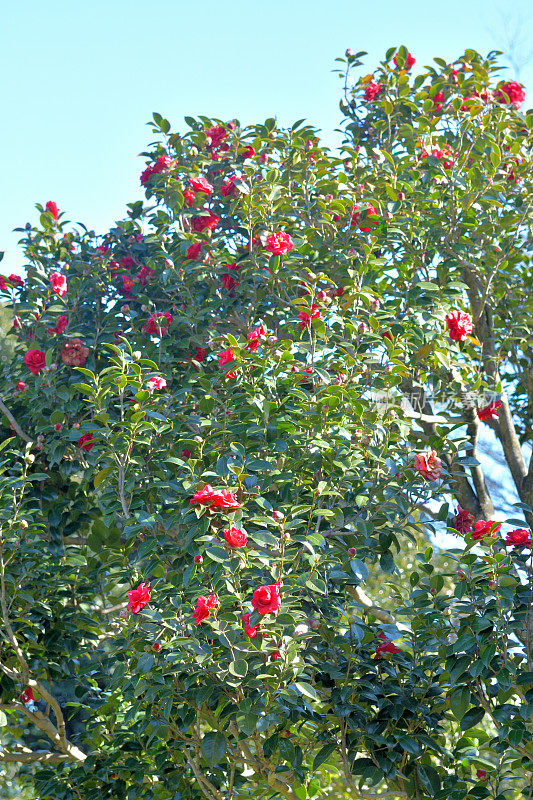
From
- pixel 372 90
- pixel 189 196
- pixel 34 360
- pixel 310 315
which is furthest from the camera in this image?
pixel 372 90

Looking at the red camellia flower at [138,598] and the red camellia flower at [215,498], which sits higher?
the red camellia flower at [215,498]

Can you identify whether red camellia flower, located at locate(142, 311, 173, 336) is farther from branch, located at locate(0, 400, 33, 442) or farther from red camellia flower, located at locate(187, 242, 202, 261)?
branch, located at locate(0, 400, 33, 442)

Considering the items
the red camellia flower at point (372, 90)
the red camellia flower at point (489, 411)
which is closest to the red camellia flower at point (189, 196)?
the red camellia flower at point (372, 90)

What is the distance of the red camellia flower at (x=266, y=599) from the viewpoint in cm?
234

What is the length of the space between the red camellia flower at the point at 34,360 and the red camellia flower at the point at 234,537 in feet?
5.86

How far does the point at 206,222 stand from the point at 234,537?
2.15 m

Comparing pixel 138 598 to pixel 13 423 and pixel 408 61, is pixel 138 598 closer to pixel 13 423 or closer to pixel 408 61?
pixel 13 423

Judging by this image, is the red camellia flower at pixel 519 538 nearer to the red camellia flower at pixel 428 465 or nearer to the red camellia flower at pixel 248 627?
the red camellia flower at pixel 428 465

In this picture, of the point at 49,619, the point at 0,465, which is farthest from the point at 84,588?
the point at 0,465

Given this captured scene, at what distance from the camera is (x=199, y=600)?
2469 millimetres

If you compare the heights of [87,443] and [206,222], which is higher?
[206,222]

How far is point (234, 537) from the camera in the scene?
2445mm

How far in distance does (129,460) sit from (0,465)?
88cm

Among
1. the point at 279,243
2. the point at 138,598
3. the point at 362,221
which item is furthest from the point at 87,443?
the point at 362,221
